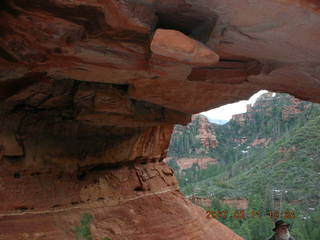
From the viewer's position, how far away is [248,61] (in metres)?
5.43

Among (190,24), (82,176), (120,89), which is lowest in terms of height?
(82,176)

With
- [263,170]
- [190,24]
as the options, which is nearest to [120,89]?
[190,24]

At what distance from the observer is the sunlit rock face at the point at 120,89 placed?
4051 millimetres

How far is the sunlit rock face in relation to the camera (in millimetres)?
4051

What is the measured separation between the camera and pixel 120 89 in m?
6.26

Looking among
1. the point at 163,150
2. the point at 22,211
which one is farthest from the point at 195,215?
the point at 22,211

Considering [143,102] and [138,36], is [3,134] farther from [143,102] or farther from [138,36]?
[138,36]
